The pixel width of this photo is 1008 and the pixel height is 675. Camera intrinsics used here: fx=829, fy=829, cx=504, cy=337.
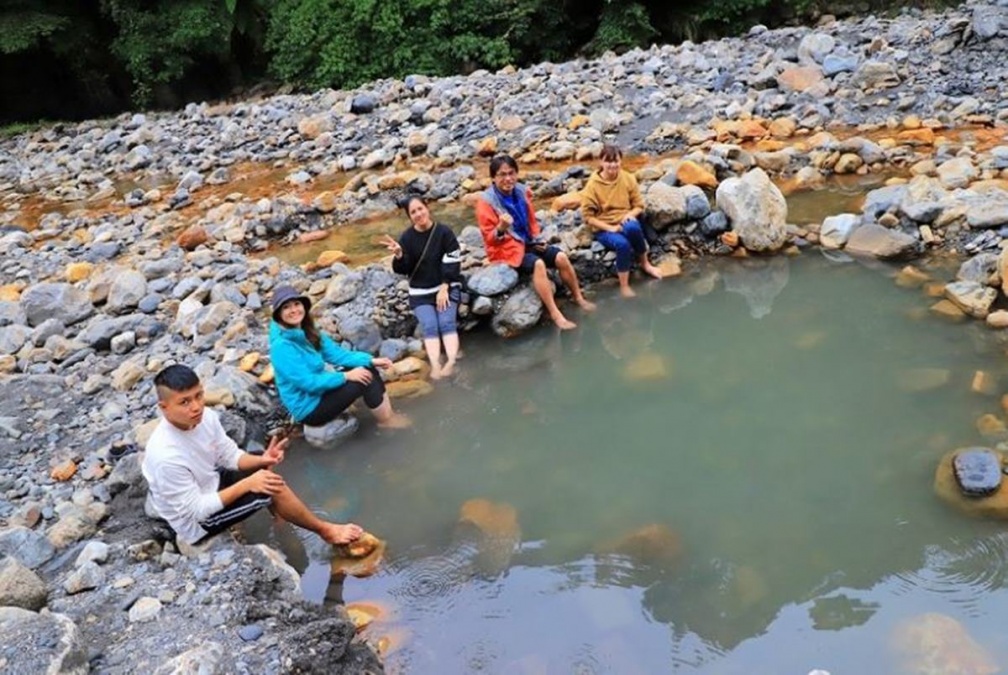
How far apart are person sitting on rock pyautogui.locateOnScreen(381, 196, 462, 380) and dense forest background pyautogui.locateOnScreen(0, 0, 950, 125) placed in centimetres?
1206

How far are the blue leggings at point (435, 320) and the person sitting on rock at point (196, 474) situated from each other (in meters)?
2.05

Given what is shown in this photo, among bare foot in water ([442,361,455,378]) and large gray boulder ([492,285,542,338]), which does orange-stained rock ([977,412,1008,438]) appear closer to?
large gray boulder ([492,285,542,338])

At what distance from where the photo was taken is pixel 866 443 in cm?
469

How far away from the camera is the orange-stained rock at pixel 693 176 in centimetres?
805

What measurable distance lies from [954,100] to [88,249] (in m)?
10.1

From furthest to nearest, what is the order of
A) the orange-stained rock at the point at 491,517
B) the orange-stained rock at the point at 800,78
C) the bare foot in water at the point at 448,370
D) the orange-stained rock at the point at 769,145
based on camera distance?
the orange-stained rock at the point at 800,78, the orange-stained rock at the point at 769,145, the bare foot in water at the point at 448,370, the orange-stained rock at the point at 491,517

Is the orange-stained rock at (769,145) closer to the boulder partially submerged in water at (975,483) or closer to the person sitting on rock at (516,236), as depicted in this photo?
the person sitting on rock at (516,236)

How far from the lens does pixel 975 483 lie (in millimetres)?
4152

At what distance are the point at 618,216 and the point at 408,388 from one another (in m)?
2.37

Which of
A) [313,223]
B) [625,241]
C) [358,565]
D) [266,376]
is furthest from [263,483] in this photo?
[313,223]

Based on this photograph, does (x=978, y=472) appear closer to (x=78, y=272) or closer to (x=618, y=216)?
(x=618, y=216)

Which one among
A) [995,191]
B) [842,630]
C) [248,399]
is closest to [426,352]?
[248,399]

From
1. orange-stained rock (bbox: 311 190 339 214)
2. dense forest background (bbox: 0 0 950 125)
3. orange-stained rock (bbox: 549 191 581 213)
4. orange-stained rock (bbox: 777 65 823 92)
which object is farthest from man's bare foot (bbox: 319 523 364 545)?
dense forest background (bbox: 0 0 950 125)

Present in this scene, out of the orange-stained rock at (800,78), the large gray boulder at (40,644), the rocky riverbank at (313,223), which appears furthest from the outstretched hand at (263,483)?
the orange-stained rock at (800,78)
